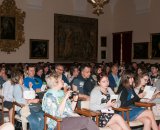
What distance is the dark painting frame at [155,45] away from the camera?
18.0 metres

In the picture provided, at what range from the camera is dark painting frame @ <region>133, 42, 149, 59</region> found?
61.6ft

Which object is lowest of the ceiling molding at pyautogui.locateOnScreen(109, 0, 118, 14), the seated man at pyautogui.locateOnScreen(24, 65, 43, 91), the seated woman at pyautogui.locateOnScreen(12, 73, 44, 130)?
the seated woman at pyautogui.locateOnScreen(12, 73, 44, 130)

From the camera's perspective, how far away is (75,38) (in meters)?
19.9

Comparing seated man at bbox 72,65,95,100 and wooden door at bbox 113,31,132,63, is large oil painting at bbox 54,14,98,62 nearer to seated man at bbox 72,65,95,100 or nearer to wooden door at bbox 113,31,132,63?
wooden door at bbox 113,31,132,63

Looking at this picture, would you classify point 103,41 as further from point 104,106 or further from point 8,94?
point 104,106

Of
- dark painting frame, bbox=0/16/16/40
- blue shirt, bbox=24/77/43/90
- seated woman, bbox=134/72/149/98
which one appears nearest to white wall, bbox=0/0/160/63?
dark painting frame, bbox=0/16/16/40

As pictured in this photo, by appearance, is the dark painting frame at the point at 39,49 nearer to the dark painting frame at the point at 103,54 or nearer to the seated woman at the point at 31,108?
the dark painting frame at the point at 103,54

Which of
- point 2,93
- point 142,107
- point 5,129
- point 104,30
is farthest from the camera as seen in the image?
point 104,30

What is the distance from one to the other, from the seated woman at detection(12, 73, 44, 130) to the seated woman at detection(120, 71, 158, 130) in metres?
1.71

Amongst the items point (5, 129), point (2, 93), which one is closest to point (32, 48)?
point (2, 93)

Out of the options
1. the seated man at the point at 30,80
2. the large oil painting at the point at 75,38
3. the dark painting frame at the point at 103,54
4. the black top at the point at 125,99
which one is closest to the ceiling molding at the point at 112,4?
the large oil painting at the point at 75,38

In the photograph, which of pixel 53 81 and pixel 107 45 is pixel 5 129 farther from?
Answer: pixel 107 45

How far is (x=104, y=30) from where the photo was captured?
70.4 feet

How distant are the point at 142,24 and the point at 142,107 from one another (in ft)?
44.4
